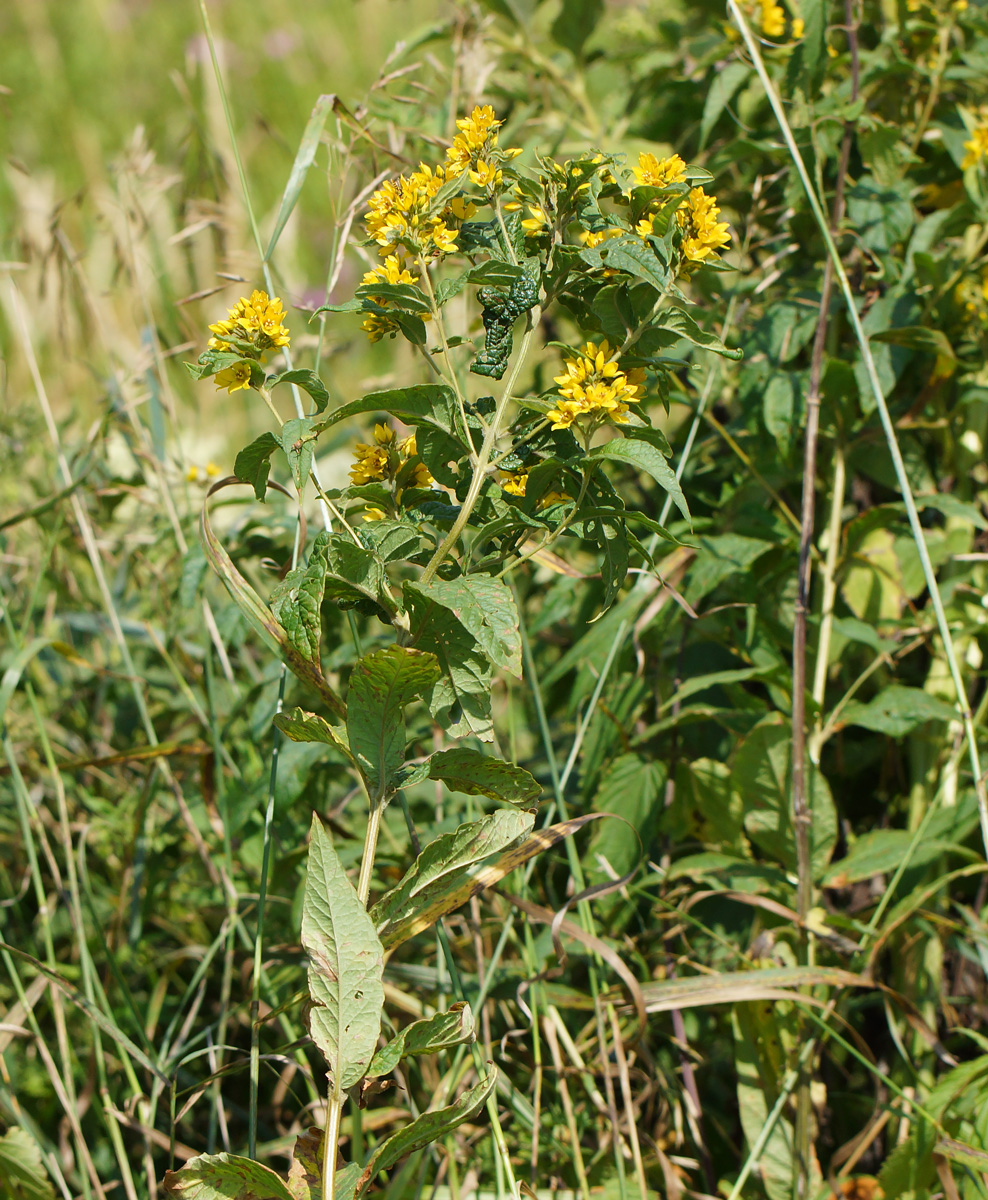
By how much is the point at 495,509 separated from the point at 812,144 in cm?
60

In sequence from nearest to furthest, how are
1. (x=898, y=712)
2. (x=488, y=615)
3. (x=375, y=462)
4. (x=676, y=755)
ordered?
(x=488, y=615) → (x=375, y=462) → (x=898, y=712) → (x=676, y=755)

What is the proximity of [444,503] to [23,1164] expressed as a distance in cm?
65

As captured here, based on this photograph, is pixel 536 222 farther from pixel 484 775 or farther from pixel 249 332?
pixel 484 775

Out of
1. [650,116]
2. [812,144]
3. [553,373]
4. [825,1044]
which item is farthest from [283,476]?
[825,1044]

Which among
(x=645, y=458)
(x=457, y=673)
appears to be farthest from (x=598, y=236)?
(x=457, y=673)

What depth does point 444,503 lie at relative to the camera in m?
0.63

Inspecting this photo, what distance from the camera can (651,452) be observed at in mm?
537

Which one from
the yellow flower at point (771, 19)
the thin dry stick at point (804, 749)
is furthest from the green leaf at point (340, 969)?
the yellow flower at point (771, 19)

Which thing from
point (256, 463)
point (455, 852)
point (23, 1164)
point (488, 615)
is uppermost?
point (256, 463)

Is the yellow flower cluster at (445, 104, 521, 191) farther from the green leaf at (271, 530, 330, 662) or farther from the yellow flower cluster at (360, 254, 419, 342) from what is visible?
the green leaf at (271, 530, 330, 662)

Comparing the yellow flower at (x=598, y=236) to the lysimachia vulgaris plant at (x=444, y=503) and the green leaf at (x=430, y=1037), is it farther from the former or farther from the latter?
the green leaf at (x=430, y=1037)

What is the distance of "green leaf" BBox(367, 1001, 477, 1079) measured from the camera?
21.7 inches

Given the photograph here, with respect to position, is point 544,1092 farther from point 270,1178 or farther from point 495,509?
point 495,509

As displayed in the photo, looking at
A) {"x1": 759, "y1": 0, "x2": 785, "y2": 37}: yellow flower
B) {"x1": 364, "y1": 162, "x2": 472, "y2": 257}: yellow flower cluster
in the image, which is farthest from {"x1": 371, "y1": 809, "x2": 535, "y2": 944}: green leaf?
{"x1": 759, "y1": 0, "x2": 785, "y2": 37}: yellow flower
